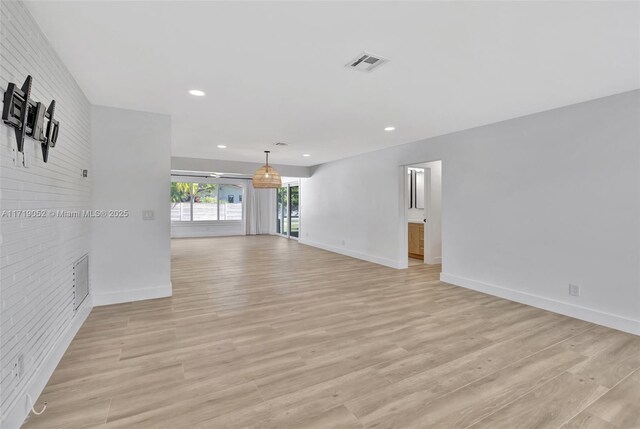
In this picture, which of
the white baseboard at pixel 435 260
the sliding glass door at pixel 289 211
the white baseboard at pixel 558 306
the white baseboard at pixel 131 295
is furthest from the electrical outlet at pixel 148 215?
the sliding glass door at pixel 289 211

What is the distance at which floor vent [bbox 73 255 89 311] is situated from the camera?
2910 millimetres

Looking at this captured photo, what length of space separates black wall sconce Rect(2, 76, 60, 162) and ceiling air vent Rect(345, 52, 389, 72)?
2.09 m

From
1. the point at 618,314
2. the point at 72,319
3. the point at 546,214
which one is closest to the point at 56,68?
the point at 72,319

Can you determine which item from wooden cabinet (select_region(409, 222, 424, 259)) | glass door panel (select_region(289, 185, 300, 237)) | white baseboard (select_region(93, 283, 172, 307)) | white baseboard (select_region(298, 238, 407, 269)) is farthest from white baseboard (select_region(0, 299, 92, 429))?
glass door panel (select_region(289, 185, 300, 237))

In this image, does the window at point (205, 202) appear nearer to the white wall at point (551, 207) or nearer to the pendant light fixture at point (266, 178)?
the pendant light fixture at point (266, 178)

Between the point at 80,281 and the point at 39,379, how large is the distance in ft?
4.41

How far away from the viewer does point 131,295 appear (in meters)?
3.81

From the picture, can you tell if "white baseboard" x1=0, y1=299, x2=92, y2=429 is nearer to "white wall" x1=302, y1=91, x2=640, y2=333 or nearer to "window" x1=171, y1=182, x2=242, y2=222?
"white wall" x1=302, y1=91, x2=640, y2=333

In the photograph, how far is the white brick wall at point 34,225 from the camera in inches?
62.5

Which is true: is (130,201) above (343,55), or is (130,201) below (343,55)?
below

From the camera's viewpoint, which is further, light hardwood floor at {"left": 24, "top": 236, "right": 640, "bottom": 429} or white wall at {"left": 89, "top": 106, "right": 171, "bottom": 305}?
white wall at {"left": 89, "top": 106, "right": 171, "bottom": 305}

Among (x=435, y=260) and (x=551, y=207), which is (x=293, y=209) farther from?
(x=551, y=207)

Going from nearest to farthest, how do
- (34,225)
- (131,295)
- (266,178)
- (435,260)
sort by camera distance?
(34,225) → (131,295) → (266,178) → (435,260)

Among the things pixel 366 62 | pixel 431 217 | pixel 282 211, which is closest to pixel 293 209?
pixel 282 211
